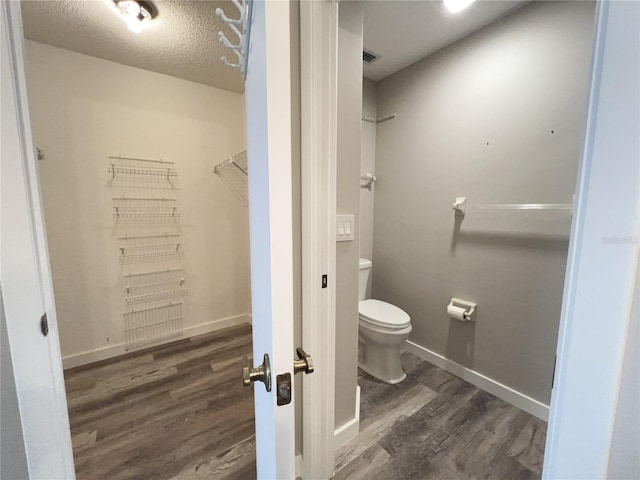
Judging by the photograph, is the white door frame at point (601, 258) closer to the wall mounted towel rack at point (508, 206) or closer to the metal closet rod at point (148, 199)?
the wall mounted towel rack at point (508, 206)

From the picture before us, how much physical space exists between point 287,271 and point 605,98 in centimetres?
55

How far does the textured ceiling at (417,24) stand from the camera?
1.49 meters

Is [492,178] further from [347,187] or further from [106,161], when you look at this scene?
[106,161]

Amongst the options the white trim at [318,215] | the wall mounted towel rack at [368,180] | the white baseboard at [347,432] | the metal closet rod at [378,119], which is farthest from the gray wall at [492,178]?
the white trim at [318,215]

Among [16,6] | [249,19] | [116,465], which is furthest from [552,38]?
[116,465]

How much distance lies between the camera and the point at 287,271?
1.52 feet

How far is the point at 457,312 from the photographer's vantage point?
1809 millimetres

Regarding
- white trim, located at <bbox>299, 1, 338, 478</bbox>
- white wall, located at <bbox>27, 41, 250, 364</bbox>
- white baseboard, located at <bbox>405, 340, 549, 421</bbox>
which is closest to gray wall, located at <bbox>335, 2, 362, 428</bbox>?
white trim, located at <bbox>299, 1, 338, 478</bbox>

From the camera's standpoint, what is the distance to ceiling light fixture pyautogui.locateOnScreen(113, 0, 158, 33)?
1.39m

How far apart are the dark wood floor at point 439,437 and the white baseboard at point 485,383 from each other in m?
0.04

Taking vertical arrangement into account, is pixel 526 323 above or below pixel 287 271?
below

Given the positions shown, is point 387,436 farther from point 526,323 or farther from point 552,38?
point 552,38

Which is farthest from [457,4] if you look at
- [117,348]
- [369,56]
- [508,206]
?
[117,348]

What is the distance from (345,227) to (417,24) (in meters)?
1.49
